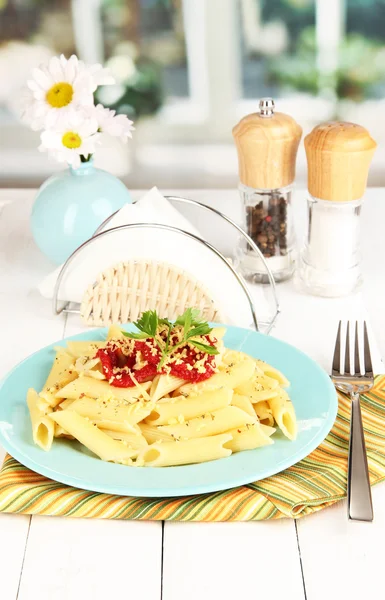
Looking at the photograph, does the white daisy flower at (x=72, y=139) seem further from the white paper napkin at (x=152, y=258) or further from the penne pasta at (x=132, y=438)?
the penne pasta at (x=132, y=438)

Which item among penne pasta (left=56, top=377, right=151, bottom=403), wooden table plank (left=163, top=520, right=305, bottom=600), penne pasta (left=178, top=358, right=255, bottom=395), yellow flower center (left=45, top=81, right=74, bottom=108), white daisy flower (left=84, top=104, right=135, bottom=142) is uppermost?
yellow flower center (left=45, top=81, right=74, bottom=108)

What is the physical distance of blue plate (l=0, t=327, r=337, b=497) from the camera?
0.80m

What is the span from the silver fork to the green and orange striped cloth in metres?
0.01

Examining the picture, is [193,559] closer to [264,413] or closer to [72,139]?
[264,413]

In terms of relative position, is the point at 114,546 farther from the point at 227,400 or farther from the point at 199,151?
the point at 199,151

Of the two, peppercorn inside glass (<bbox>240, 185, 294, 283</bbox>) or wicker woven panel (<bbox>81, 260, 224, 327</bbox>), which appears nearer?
wicker woven panel (<bbox>81, 260, 224, 327</bbox>)

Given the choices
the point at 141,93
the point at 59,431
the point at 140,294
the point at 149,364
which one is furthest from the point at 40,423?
the point at 141,93

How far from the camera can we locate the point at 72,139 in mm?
1289

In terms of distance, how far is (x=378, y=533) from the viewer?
797 millimetres

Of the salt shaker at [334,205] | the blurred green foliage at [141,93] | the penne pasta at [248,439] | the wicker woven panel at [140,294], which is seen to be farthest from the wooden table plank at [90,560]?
the blurred green foliage at [141,93]

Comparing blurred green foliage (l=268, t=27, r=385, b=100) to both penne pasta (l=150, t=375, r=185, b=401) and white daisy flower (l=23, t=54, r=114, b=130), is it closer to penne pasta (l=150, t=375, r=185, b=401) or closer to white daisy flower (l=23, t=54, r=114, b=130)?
white daisy flower (l=23, t=54, r=114, b=130)

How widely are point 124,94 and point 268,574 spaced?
1.30 meters

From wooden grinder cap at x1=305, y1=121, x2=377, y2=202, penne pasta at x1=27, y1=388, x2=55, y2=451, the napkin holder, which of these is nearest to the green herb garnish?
penne pasta at x1=27, y1=388, x2=55, y2=451

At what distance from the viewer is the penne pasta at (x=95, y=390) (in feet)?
2.90
